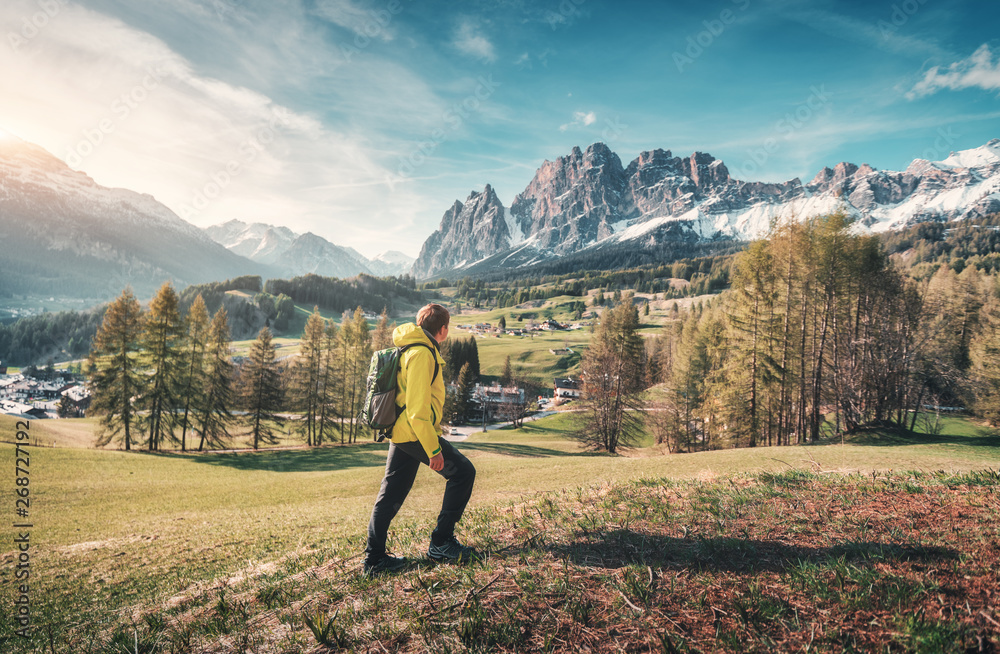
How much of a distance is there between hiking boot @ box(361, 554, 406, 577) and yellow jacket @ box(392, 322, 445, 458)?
5.19ft

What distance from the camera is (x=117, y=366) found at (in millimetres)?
29234

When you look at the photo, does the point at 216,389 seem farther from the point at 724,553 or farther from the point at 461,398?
the point at 724,553

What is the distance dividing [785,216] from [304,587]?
31982 millimetres

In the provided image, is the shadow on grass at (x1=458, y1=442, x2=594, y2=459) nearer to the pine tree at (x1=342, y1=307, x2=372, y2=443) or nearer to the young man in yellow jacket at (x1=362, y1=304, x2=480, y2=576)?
the pine tree at (x1=342, y1=307, x2=372, y2=443)

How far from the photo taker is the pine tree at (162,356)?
99.2ft

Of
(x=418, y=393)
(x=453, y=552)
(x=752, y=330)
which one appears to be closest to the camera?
(x=418, y=393)

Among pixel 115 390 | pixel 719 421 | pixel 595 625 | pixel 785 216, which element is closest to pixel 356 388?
pixel 115 390

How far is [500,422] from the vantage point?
75.2 metres

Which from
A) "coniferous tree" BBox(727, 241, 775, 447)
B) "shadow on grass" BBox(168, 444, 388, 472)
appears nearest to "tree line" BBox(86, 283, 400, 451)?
"shadow on grass" BBox(168, 444, 388, 472)

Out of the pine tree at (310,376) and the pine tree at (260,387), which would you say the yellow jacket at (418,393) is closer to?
the pine tree at (260,387)

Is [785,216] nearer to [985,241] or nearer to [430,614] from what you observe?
[430,614]

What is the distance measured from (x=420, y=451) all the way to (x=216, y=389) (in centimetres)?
3747

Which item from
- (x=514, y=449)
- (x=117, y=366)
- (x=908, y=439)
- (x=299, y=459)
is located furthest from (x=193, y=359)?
(x=908, y=439)

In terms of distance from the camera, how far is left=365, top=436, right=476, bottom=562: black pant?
16.7 ft
